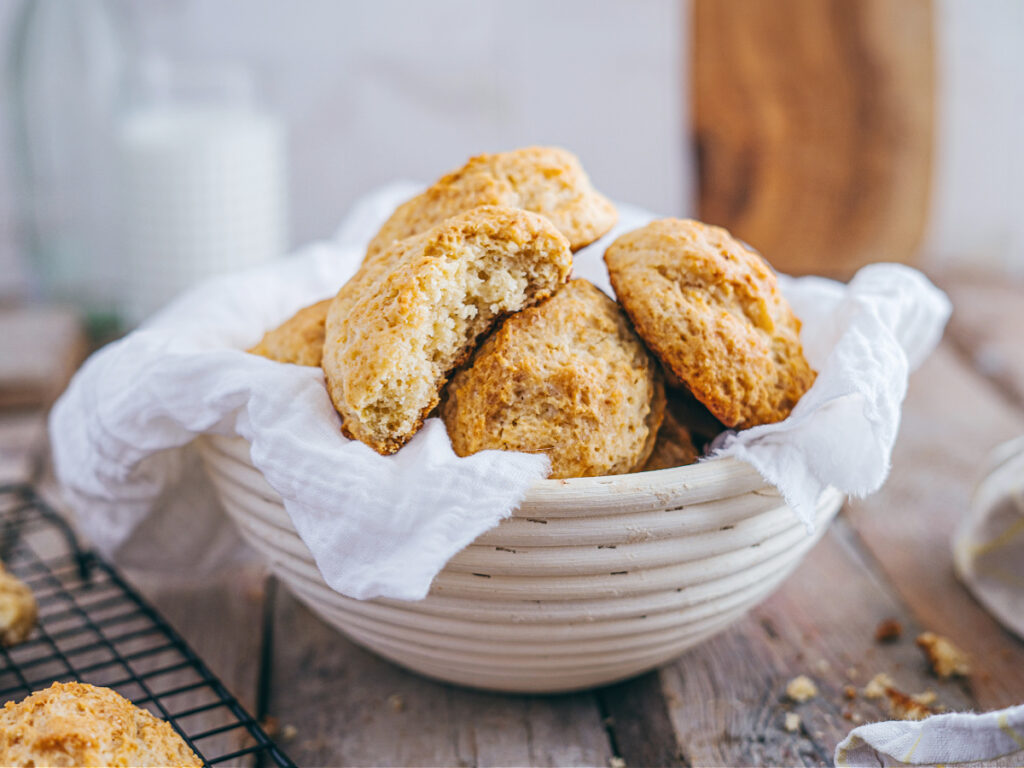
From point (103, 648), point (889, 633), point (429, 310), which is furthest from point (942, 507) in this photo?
point (103, 648)

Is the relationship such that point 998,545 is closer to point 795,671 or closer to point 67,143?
point 795,671

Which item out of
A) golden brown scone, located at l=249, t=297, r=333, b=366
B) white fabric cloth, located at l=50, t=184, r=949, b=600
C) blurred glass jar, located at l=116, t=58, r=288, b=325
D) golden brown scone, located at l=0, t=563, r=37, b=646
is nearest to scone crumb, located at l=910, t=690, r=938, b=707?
Result: white fabric cloth, located at l=50, t=184, r=949, b=600

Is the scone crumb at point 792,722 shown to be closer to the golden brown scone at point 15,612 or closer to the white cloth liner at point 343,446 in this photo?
the white cloth liner at point 343,446

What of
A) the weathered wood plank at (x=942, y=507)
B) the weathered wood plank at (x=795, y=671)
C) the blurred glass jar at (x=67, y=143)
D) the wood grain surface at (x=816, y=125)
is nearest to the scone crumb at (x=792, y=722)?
the weathered wood plank at (x=795, y=671)

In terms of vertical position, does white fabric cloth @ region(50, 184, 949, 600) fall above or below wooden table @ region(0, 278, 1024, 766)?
above

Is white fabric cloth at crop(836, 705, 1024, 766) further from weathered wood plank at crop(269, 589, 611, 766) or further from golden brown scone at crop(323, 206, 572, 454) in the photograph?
golden brown scone at crop(323, 206, 572, 454)

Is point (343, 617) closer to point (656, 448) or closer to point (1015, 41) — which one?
point (656, 448)

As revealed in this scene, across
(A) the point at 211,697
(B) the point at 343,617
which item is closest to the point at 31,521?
(A) the point at 211,697
